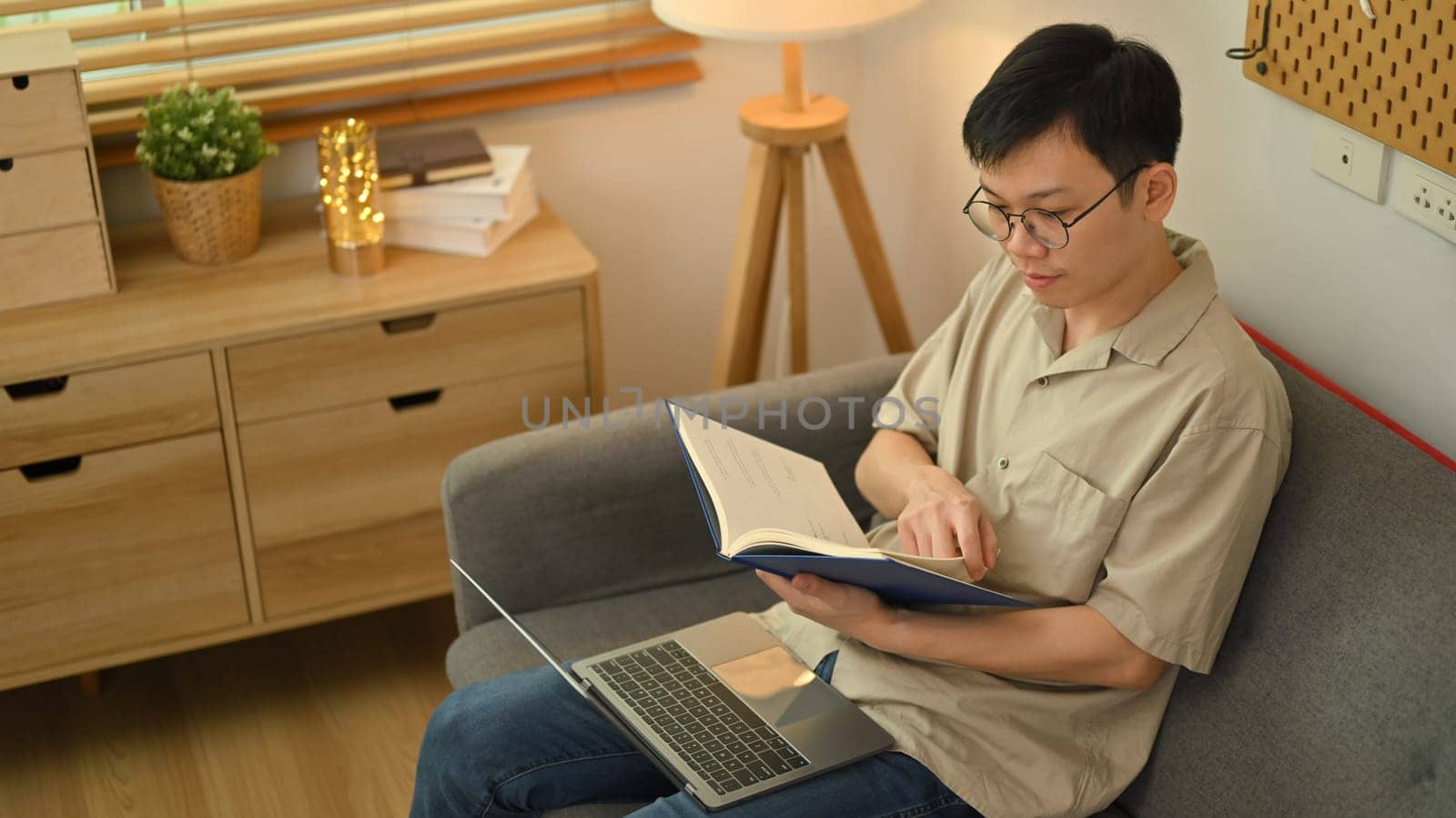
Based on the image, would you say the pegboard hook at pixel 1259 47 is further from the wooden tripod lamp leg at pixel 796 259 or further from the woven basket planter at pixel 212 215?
the woven basket planter at pixel 212 215

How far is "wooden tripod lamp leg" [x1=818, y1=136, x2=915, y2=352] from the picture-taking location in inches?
92.7

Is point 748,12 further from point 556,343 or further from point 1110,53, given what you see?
point 1110,53

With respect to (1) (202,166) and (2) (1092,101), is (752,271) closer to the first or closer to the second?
(1) (202,166)

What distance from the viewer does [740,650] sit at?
5.58 ft

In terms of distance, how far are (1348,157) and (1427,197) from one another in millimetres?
127

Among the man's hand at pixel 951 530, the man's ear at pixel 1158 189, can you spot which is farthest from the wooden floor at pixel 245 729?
the man's ear at pixel 1158 189

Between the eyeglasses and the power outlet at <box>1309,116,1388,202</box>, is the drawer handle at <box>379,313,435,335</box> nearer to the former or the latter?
the eyeglasses

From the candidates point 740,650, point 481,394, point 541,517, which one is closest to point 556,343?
point 481,394

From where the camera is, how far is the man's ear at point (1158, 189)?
4.65 ft

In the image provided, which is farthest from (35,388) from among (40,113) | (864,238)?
(864,238)

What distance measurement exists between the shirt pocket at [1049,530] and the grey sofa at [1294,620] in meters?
0.17

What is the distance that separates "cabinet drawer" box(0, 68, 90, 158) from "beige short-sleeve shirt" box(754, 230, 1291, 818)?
50.2 inches

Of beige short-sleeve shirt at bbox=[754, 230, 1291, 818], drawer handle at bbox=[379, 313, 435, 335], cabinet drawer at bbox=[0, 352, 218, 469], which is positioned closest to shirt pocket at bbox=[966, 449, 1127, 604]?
beige short-sleeve shirt at bbox=[754, 230, 1291, 818]

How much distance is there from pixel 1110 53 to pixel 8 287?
1548mm
